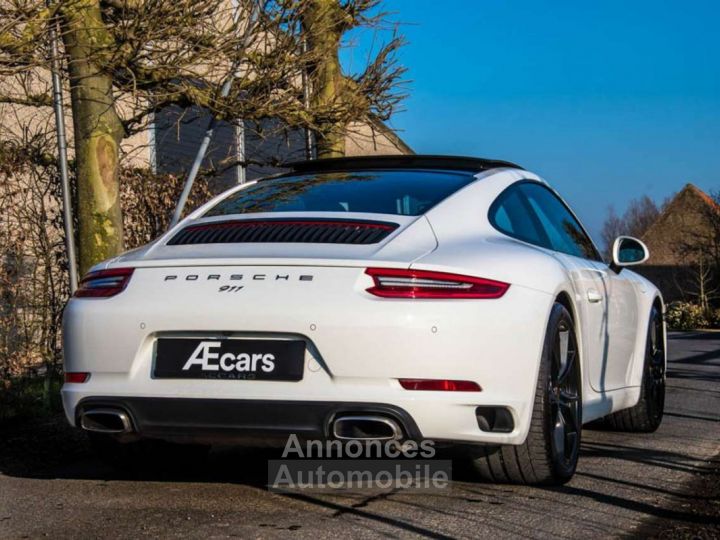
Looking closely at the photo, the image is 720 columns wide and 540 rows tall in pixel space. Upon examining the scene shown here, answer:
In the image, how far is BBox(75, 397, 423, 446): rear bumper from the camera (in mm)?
4410

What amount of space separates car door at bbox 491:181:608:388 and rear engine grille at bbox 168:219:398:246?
693 millimetres

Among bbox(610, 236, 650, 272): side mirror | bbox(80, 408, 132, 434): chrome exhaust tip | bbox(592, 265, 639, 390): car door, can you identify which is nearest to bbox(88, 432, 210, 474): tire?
bbox(80, 408, 132, 434): chrome exhaust tip

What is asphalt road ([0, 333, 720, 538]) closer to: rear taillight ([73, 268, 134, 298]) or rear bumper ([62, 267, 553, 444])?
rear bumper ([62, 267, 553, 444])

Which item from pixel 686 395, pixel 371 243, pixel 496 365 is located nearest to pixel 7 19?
pixel 371 243

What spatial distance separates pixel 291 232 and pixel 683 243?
40.6 meters

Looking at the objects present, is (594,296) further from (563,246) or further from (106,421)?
(106,421)

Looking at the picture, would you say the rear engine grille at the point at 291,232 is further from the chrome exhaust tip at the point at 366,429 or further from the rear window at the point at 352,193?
the chrome exhaust tip at the point at 366,429

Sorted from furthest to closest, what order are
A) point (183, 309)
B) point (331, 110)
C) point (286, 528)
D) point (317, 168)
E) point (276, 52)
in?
point (331, 110) < point (276, 52) < point (317, 168) < point (183, 309) < point (286, 528)

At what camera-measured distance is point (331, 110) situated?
9.76 meters

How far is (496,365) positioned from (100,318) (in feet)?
5.20

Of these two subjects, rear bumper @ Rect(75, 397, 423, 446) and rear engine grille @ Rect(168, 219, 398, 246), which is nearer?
rear bumper @ Rect(75, 397, 423, 446)

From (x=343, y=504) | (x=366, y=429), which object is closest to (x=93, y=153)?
(x=343, y=504)

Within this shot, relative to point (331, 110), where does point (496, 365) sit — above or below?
below

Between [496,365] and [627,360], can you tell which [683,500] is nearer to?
[496,365]
